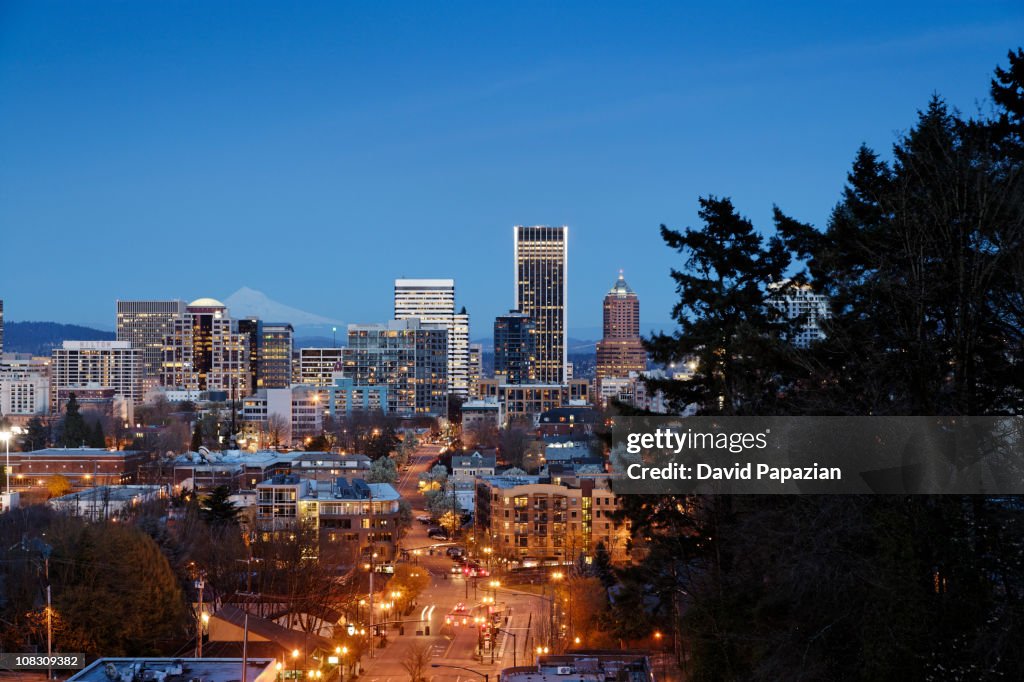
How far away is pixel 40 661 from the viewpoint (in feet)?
42.6

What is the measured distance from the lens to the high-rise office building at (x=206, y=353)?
97.6m

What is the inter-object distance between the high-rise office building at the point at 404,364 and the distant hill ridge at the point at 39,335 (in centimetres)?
10462

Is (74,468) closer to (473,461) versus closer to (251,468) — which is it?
(251,468)

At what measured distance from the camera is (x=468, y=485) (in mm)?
38281

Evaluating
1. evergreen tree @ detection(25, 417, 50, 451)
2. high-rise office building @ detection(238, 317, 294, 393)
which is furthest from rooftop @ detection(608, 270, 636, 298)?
evergreen tree @ detection(25, 417, 50, 451)

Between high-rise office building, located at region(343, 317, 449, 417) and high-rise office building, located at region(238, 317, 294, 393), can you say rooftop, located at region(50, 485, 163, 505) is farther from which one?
high-rise office building, located at region(238, 317, 294, 393)

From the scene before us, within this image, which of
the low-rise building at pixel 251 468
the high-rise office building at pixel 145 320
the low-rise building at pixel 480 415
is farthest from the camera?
the high-rise office building at pixel 145 320

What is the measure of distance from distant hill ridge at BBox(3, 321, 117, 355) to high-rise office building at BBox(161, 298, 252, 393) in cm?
8036

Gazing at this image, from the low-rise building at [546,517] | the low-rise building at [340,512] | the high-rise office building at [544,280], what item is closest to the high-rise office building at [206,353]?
the high-rise office building at [544,280]

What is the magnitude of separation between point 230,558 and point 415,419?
49.6m

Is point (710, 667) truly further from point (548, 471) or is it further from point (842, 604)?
point (548, 471)

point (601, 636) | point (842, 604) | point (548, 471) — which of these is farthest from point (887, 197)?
point (548, 471)

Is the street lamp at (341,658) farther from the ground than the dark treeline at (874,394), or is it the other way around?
the dark treeline at (874,394)

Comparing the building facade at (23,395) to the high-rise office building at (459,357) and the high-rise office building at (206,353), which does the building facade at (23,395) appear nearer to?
the high-rise office building at (206,353)
